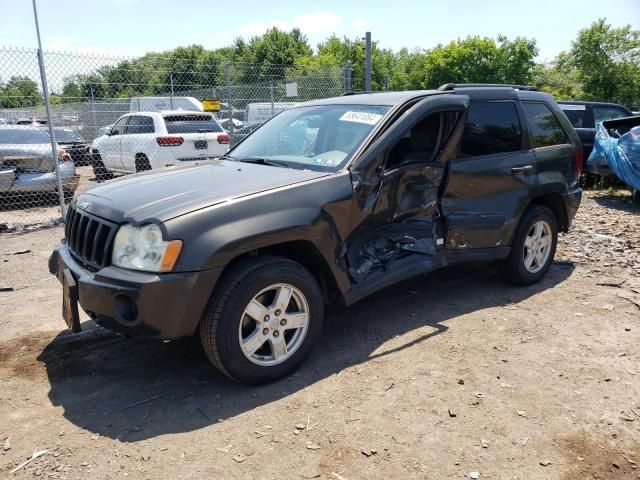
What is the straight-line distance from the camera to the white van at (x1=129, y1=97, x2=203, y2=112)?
57.7ft

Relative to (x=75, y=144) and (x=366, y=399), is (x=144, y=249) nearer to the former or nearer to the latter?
(x=366, y=399)

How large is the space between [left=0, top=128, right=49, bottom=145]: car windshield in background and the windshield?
6.39 meters

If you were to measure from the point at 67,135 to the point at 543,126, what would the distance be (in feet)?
41.8

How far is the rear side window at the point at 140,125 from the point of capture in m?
11.0

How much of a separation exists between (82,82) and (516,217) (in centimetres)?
815

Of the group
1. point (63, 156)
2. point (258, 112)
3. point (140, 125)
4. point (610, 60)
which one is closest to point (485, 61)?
point (610, 60)

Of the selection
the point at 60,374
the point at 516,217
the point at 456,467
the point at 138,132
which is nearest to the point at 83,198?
the point at 60,374

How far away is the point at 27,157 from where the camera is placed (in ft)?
29.1

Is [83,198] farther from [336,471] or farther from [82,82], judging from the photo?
[82,82]

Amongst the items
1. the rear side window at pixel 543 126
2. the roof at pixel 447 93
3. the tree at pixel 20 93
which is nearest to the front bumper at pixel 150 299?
the roof at pixel 447 93

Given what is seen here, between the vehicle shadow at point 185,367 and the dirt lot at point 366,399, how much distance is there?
13 millimetres

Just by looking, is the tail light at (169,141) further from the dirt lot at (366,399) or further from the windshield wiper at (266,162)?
the windshield wiper at (266,162)

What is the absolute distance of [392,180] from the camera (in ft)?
12.5

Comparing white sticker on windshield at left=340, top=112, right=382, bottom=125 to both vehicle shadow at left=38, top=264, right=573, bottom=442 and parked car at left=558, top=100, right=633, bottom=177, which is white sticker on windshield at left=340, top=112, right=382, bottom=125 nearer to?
vehicle shadow at left=38, top=264, right=573, bottom=442
